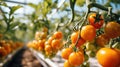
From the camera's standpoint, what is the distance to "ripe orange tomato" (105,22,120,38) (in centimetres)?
75

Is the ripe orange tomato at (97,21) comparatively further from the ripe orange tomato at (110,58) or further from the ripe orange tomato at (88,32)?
the ripe orange tomato at (110,58)

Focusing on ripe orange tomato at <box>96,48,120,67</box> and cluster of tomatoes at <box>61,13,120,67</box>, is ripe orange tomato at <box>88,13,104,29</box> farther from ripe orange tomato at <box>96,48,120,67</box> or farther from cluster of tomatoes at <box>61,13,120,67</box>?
ripe orange tomato at <box>96,48,120,67</box>

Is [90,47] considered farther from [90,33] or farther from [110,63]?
[110,63]

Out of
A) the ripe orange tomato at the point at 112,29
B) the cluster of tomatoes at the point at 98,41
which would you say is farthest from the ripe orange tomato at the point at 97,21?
the ripe orange tomato at the point at 112,29

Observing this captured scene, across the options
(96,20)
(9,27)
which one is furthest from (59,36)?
(96,20)

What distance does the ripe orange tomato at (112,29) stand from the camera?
75cm

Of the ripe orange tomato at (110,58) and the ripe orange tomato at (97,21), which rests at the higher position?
the ripe orange tomato at (97,21)

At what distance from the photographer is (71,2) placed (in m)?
0.93

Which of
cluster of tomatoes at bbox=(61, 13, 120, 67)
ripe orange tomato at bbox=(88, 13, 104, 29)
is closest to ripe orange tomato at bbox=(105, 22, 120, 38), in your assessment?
cluster of tomatoes at bbox=(61, 13, 120, 67)

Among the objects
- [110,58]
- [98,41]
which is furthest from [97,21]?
[110,58]

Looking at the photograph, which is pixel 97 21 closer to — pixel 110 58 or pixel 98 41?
pixel 98 41

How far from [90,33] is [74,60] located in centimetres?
13

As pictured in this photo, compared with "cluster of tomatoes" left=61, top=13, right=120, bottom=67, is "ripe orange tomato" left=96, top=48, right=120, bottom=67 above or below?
below

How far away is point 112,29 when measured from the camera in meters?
0.75
